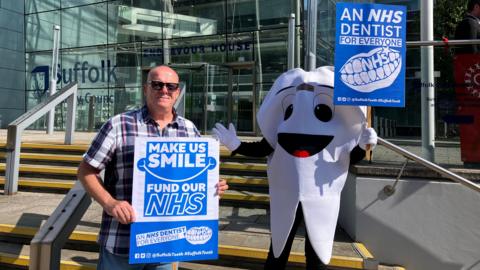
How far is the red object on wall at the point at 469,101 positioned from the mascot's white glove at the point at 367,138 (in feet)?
4.87

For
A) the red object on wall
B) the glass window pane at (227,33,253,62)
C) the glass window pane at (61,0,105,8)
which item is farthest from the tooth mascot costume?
the glass window pane at (61,0,105,8)

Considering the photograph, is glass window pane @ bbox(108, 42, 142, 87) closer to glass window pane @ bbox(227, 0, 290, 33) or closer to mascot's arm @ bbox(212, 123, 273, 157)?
glass window pane @ bbox(227, 0, 290, 33)

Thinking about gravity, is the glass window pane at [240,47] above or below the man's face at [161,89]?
above

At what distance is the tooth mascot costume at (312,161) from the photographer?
2721mm

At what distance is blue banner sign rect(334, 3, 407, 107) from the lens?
2.94 metres

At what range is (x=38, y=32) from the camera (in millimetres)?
18594

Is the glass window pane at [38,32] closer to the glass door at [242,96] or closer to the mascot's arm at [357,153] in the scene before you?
the glass door at [242,96]

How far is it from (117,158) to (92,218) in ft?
9.86

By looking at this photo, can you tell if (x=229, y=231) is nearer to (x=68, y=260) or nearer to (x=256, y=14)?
(x=68, y=260)

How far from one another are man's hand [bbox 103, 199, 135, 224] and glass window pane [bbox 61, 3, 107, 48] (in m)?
16.6

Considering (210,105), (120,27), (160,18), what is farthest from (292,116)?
(120,27)

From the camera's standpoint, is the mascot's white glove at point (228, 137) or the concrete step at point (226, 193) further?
the concrete step at point (226, 193)

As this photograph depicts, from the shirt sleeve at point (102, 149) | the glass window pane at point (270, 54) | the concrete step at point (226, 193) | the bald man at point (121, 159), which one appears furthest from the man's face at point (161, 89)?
the glass window pane at point (270, 54)

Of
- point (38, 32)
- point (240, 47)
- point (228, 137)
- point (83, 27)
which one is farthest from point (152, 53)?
point (228, 137)
